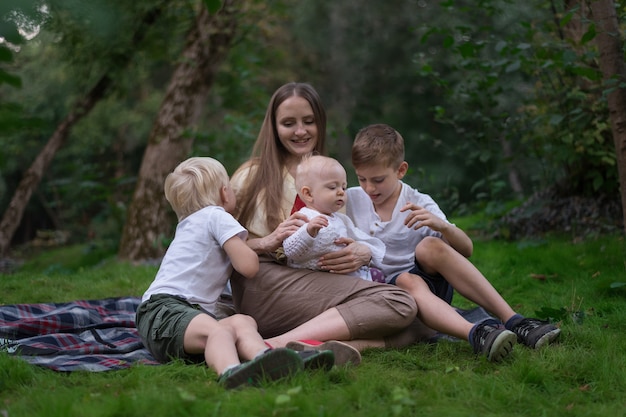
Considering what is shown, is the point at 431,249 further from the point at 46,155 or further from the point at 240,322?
the point at 46,155

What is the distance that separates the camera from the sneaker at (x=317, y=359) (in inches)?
95.6

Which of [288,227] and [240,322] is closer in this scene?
[240,322]

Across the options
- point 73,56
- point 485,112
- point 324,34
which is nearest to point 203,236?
point 485,112

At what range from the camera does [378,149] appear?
10.5ft

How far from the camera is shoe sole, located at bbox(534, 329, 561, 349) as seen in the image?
2867mm

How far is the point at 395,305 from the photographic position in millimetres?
2982

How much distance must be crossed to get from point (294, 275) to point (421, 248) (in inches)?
24.2

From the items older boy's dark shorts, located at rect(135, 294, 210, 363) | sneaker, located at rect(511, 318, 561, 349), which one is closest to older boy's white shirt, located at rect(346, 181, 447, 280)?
sneaker, located at rect(511, 318, 561, 349)

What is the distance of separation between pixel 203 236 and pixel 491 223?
380cm

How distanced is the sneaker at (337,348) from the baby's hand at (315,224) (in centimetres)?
50

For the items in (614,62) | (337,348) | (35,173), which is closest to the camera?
(337,348)

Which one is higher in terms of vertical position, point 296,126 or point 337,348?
point 296,126

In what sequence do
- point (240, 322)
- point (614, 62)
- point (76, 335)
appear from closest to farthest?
point (240, 322), point (76, 335), point (614, 62)

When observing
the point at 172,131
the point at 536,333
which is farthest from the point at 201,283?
the point at 172,131
